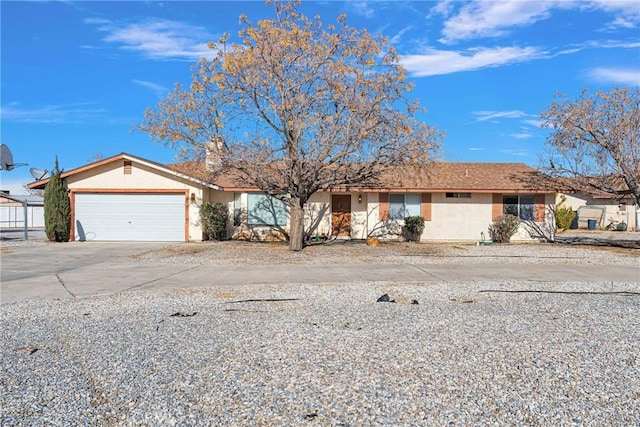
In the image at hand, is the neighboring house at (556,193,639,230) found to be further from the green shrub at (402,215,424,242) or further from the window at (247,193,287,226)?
the window at (247,193,287,226)

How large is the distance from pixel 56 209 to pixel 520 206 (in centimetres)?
1974

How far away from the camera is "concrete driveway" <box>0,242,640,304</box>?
32.1 feet

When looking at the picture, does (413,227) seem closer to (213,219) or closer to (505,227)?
(505,227)

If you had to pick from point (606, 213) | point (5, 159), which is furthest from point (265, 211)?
point (606, 213)

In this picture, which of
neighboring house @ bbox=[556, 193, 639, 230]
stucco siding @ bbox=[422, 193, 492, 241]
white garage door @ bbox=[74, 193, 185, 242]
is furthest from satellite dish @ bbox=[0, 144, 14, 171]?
neighboring house @ bbox=[556, 193, 639, 230]

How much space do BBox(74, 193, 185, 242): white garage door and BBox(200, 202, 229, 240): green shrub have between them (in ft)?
4.11

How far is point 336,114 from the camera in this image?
14.9 m

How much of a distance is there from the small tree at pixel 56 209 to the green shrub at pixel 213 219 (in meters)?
5.70

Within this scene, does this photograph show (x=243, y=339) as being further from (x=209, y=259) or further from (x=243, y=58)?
(x=243, y=58)

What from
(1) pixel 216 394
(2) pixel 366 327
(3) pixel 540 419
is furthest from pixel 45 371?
(3) pixel 540 419

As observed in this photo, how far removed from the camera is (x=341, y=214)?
22094 mm

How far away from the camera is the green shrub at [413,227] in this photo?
822 inches

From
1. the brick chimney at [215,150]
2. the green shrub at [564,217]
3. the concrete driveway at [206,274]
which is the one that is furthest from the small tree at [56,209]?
the green shrub at [564,217]

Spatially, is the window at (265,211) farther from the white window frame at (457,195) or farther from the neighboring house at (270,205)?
the white window frame at (457,195)
